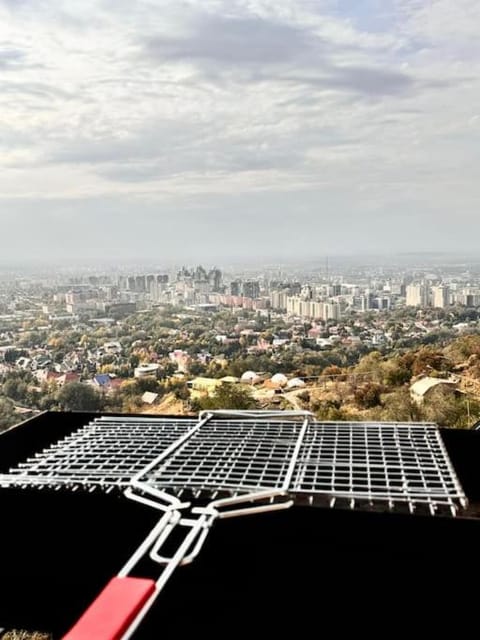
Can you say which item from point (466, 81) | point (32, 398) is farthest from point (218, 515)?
point (466, 81)

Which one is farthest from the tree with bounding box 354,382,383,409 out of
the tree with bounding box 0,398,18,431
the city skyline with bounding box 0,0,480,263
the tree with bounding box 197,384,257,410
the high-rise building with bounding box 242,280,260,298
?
the tree with bounding box 0,398,18,431

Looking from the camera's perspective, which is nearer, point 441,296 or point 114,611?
point 114,611

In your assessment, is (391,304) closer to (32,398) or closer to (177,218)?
(177,218)

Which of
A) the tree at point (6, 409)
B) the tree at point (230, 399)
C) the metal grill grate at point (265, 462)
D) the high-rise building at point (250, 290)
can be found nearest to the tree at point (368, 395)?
the tree at point (230, 399)

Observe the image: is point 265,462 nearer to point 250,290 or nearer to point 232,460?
point 232,460

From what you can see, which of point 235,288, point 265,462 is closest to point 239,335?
point 235,288

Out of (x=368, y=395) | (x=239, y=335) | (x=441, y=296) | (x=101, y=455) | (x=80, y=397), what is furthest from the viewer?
(x=441, y=296)

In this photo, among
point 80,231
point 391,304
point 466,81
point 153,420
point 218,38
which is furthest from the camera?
point 80,231
